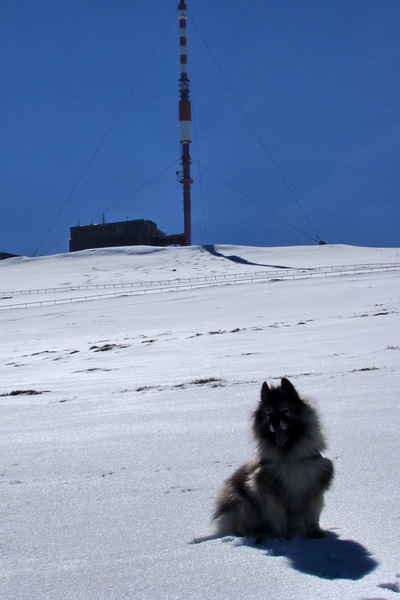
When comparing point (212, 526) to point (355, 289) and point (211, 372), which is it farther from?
point (355, 289)

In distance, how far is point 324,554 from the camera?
2428mm

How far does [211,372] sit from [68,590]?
587 centimetres

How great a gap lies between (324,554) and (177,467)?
1397 mm

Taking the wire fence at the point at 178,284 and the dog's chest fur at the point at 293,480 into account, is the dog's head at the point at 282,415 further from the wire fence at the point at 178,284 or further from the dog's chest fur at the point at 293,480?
the wire fence at the point at 178,284

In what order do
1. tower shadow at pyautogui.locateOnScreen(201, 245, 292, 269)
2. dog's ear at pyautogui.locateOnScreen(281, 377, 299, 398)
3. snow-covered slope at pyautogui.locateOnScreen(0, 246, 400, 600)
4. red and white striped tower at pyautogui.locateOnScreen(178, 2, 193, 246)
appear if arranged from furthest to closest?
red and white striped tower at pyautogui.locateOnScreen(178, 2, 193, 246) < tower shadow at pyautogui.locateOnScreen(201, 245, 292, 269) < dog's ear at pyautogui.locateOnScreen(281, 377, 299, 398) < snow-covered slope at pyautogui.locateOnScreen(0, 246, 400, 600)

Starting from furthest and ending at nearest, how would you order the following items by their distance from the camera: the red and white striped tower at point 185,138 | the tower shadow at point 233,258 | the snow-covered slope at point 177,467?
the red and white striped tower at point 185,138 < the tower shadow at point 233,258 < the snow-covered slope at point 177,467

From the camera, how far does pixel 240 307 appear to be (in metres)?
23.7

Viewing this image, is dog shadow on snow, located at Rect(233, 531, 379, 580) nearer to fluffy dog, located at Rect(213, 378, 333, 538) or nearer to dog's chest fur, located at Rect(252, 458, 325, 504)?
fluffy dog, located at Rect(213, 378, 333, 538)

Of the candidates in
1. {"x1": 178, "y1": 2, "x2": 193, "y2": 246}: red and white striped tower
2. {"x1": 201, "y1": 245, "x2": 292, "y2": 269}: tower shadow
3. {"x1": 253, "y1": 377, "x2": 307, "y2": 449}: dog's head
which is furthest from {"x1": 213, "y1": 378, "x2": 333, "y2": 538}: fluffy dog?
{"x1": 178, "y1": 2, "x2": 193, "y2": 246}: red and white striped tower

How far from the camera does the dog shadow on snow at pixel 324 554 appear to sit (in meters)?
2.24

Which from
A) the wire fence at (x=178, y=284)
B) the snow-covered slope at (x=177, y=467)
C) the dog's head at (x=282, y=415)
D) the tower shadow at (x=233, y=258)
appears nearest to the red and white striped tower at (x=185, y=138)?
the tower shadow at (x=233, y=258)

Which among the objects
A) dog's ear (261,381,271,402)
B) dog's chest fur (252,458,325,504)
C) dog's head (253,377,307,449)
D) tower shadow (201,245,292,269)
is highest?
tower shadow (201,245,292,269)

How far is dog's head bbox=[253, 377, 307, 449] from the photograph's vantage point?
8.50ft

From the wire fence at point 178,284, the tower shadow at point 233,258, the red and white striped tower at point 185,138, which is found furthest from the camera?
the red and white striped tower at point 185,138
